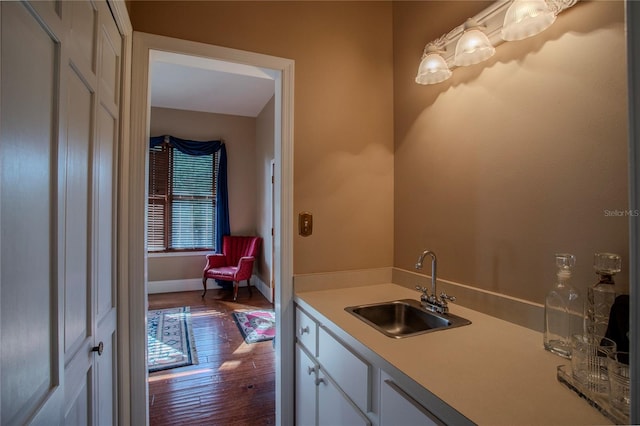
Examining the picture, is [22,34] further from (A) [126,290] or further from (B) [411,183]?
(B) [411,183]

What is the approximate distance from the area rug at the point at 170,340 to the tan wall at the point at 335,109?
5.70 ft

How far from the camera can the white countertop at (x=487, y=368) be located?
0.73m

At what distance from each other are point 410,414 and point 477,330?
1.69 ft

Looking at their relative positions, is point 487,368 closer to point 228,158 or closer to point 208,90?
point 208,90

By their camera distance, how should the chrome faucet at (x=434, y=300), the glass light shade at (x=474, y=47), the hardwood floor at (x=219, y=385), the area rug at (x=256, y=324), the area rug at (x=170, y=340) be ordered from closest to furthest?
the glass light shade at (x=474, y=47) < the chrome faucet at (x=434, y=300) < the hardwood floor at (x=219, y=385) < the area rug at (x=170, y=340) < the area rug at (x=256, y=324)

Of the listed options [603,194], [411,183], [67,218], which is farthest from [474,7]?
[67,218]

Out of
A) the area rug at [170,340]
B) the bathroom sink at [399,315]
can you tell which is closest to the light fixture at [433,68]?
the bathroom sink at [399,315]

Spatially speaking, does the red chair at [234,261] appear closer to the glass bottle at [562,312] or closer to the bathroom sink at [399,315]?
the bathroom sink at [399,315]

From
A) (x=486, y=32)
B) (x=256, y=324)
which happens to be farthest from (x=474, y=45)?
(x=256, y=324)

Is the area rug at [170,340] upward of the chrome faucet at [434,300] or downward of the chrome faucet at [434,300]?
downward

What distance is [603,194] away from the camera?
1.03 meters

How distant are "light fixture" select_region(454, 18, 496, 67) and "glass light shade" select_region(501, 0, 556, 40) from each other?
12cm

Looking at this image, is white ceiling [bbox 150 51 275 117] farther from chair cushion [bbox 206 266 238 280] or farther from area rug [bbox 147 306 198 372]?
area rug [bbox 147 306 198 372]

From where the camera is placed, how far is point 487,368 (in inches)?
36.4
